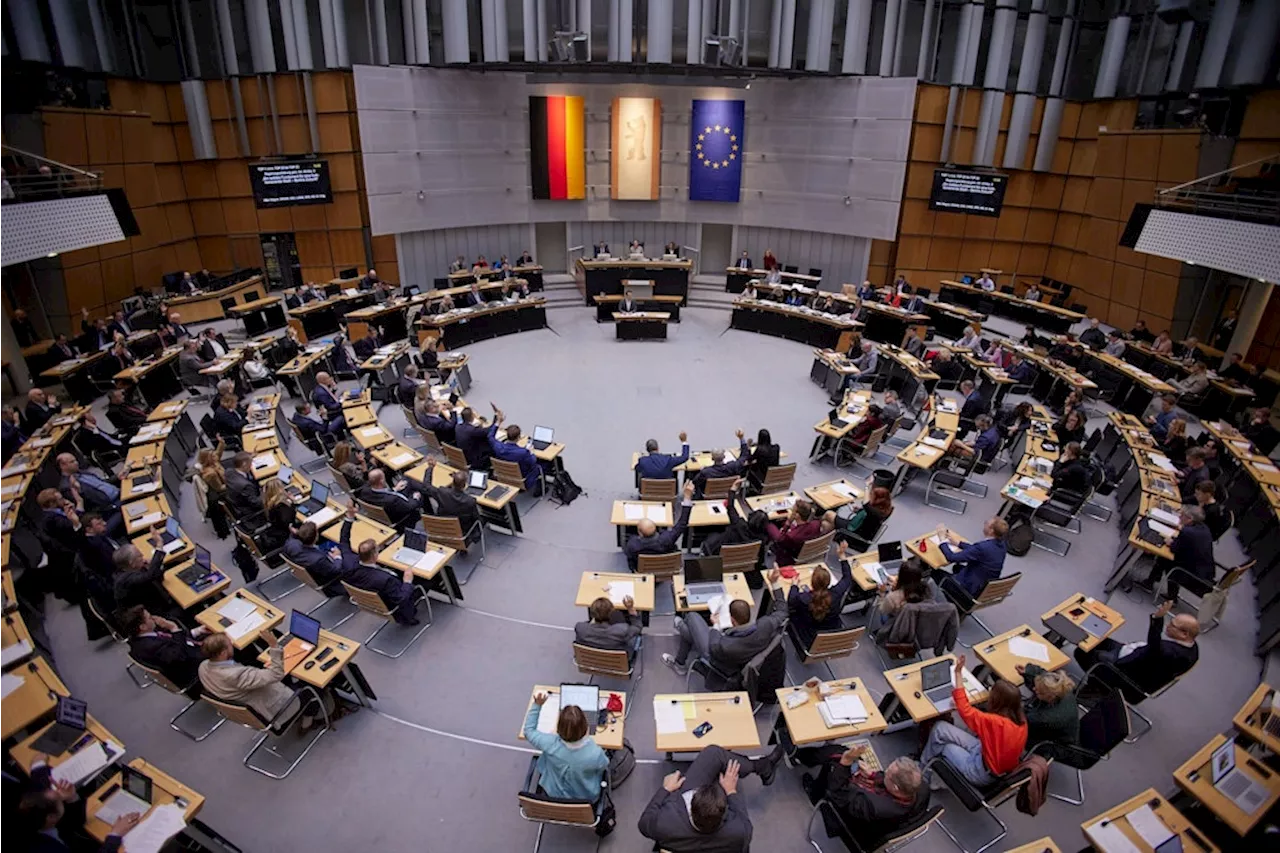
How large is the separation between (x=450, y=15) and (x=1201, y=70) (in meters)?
18.0

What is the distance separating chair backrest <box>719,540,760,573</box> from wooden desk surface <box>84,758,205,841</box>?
201 inches

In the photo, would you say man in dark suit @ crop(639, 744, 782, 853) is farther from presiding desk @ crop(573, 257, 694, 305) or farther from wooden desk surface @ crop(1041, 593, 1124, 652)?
presiding desk @ crop(573, 257, 694, 305)

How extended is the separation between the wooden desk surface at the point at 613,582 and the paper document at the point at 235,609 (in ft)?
11.0

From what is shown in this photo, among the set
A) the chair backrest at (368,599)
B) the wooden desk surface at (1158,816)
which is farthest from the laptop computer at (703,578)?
the wooden desk surface at (1158,816)

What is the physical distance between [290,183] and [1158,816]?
21.7 meters

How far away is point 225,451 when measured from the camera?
35.7 feet

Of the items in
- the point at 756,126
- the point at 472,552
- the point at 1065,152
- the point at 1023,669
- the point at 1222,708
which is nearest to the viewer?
the point at 1023,669

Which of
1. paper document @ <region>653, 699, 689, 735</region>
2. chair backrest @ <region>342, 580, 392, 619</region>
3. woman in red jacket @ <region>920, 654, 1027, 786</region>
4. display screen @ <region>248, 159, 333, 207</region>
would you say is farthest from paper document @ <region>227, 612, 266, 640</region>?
display screen @ <region>248, 159, 333, 207</region>

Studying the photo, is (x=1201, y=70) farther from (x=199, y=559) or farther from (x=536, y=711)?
(x=199, y=559)

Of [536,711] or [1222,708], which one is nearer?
[536,711]

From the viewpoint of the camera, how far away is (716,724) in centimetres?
541

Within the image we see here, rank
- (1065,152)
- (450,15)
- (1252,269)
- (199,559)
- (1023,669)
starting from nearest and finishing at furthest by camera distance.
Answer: (1023,669) → (199,559) → (1252,269) → (450,15) → (1065,152)

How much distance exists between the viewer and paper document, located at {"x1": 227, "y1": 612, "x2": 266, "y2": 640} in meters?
6.33

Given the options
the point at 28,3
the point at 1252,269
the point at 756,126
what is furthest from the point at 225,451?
the point at 756,126
